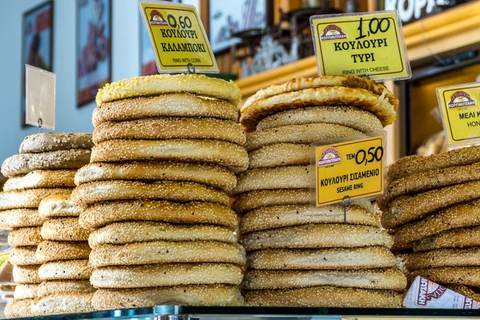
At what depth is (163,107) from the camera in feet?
3.82

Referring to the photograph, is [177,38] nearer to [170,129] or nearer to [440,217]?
[170,129]

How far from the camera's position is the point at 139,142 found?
3.77ft

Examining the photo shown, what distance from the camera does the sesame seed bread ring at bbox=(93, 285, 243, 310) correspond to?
1082 millimetres

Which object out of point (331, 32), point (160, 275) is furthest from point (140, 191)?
point (331, 32)

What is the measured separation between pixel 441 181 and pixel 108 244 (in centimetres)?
62

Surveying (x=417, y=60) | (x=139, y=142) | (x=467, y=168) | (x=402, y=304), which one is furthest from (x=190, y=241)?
(x=417, y=60)

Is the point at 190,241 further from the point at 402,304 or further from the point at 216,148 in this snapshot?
the point at 402,304

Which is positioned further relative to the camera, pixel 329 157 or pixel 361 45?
pixel 361 45

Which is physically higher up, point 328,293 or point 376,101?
point 376,101

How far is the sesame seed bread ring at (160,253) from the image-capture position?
1.08 metres

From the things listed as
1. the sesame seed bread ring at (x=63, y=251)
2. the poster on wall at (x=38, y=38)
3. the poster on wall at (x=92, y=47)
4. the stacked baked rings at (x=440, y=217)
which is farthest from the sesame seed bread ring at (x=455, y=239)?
the poster on wall at (x=38, y=38)

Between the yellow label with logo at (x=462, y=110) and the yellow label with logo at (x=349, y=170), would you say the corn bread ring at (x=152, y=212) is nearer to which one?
the yellow label with logo at (x=349, y=170)

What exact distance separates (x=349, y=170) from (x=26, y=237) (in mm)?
664

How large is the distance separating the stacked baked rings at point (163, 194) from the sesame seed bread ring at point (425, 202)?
1.09 feet
